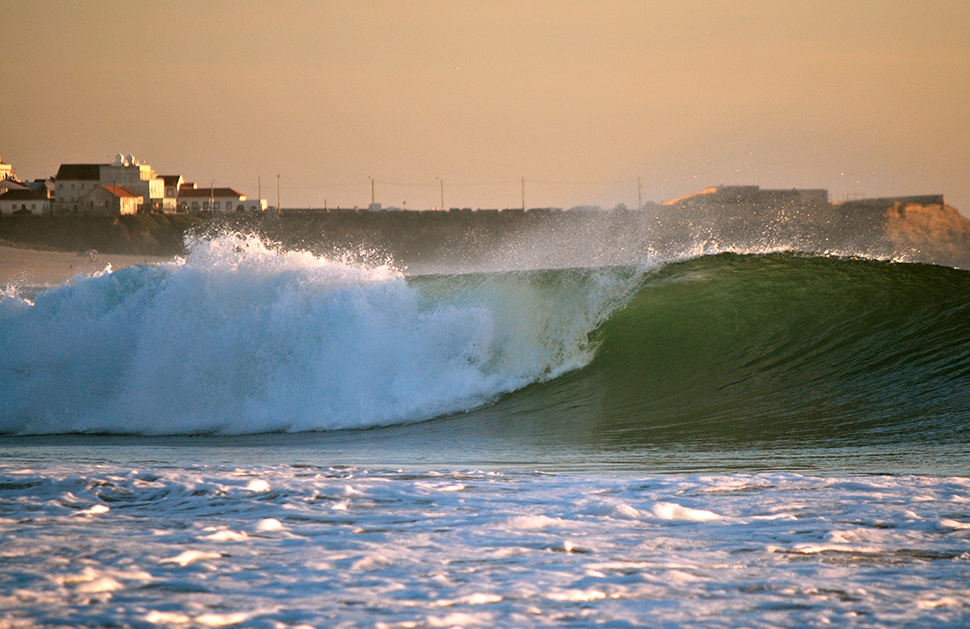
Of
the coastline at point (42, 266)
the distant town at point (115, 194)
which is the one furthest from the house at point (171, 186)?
the coastline at point (42, 266)

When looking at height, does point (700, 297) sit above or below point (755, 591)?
above

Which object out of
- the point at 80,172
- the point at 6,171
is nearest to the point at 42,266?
the point at 80,172

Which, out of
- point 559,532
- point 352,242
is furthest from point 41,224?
point 559,532

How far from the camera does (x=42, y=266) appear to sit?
4909cm

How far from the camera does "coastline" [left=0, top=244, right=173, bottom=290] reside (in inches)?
1642

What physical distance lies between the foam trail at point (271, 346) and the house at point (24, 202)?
85024mm

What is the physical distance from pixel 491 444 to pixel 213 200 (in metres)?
92.2

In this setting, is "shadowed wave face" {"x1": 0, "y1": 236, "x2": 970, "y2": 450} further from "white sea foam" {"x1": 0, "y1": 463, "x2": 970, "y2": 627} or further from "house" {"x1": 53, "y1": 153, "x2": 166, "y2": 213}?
"house" {"x1": 53, "y1": 153, "x2": 166, "y2": 213}

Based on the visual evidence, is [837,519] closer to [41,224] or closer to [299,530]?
[299,530]

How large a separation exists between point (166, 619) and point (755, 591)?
80.3 inches

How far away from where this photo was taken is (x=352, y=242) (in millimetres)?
78062

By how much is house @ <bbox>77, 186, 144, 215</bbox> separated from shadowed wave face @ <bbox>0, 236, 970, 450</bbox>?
74519 mm

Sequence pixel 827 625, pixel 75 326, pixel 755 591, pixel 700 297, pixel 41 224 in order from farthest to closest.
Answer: pixel 41 224 < pixel 700 297 < pixel 75 326 < pixel 755 591 < pixel 827 625

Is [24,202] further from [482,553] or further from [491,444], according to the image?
[482,553]
